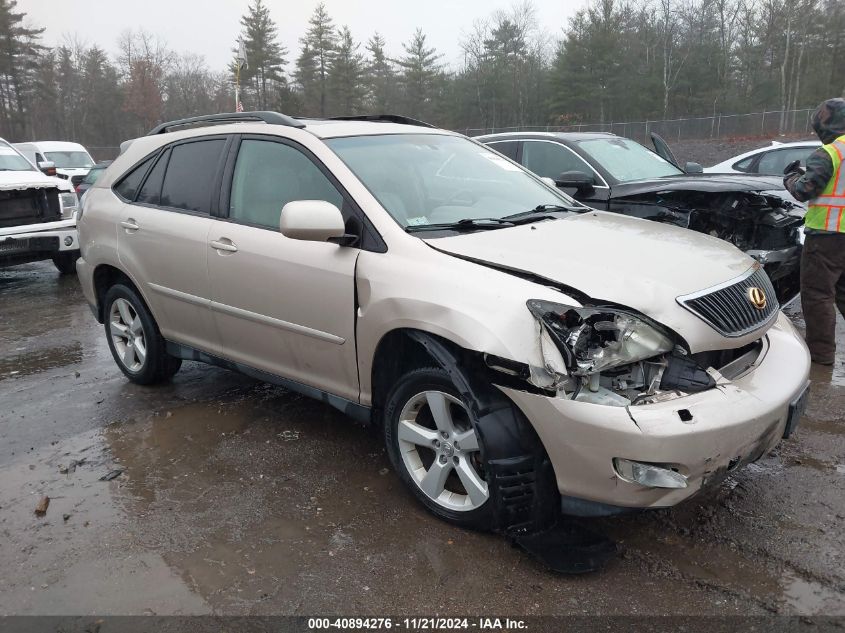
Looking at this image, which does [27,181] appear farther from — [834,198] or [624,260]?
[834,198]

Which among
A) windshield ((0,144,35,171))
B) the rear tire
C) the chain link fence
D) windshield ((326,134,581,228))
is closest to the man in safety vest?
windshield ((326,134,581,228))

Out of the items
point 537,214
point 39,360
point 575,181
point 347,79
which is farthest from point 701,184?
point 347,79

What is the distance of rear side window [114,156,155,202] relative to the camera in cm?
474

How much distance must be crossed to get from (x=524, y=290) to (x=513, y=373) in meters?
0.34

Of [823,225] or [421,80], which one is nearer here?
[823,225]

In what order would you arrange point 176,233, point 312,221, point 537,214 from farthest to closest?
point 176,233 → point 537,214 → point 312,221

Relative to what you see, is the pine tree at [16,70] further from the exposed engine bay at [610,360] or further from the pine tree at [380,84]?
the exposed engine bay at [610,360]

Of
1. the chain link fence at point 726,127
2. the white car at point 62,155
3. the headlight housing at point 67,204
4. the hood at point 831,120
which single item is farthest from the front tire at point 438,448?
the chain link fence at point 726,127

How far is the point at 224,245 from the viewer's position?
12.7 ft

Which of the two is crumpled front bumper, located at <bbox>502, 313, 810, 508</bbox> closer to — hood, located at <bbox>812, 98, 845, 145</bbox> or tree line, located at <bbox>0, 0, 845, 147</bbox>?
hood, located at <bbox>812, 98, 845, 145</bbox>

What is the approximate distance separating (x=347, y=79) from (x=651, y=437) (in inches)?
2064

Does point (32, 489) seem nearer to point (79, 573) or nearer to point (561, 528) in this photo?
point (79, 573)

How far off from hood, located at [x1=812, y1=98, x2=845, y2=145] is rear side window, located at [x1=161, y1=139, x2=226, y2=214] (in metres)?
Result: 4.22

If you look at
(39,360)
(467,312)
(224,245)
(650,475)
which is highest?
(224,245)
